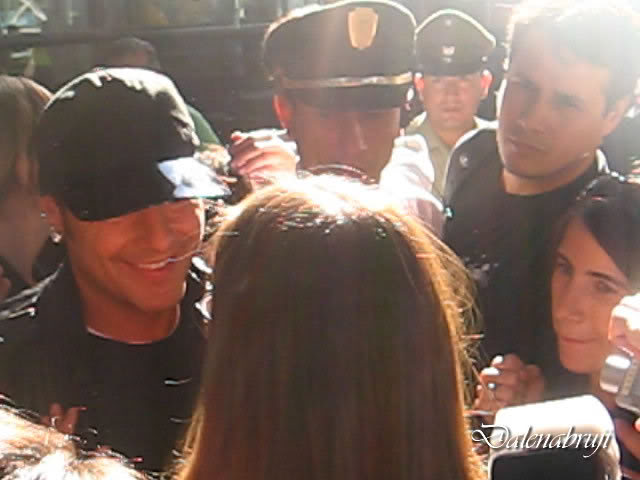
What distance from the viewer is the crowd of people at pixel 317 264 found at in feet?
2.61

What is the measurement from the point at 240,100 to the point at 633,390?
2.61 m

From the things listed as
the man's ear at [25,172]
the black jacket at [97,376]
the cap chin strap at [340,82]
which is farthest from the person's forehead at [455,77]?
the black jacket at [97,376]

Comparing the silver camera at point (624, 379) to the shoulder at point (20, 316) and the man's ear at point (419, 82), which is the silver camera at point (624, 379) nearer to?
the shoulder at point (20, 316)

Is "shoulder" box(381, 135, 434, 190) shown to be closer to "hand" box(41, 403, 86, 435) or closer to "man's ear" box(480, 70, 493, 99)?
"hand" box(41, 403, 86, 435)

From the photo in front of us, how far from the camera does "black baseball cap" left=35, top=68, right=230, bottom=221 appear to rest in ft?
4.16

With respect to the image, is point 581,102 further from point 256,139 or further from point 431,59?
point 431,59

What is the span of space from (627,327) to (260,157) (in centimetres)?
72

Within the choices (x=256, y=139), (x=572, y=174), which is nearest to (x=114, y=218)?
(x=256, y=139)

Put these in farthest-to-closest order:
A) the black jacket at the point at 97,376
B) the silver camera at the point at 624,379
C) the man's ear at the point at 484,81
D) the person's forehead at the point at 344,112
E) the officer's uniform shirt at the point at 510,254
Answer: the man's ear at the point at 484,81 → the person's forehead at the point at 344,112 → the officer's uniform shirt at the point at 510,254 → the black jacket at the point at 97,376 → the silver camera at the point at 624,379

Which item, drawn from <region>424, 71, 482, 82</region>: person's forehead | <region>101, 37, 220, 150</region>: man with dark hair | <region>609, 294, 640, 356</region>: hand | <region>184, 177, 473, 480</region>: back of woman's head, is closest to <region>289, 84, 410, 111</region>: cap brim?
<region>609, 294, 640, 356</region>: hand

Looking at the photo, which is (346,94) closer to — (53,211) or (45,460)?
(53,211)

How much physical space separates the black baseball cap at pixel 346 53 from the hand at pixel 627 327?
73 cm

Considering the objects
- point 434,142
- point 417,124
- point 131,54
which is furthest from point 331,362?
point 131,54

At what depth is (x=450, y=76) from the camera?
295 cm
